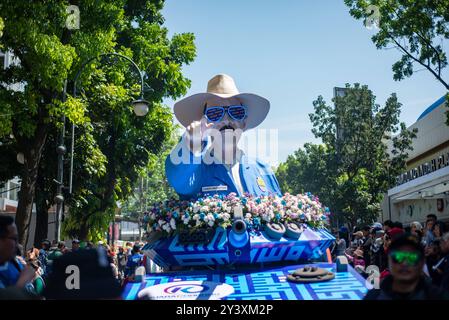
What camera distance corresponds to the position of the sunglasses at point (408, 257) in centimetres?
326

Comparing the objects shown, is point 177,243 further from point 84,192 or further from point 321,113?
point 321,113

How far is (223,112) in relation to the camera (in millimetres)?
8391

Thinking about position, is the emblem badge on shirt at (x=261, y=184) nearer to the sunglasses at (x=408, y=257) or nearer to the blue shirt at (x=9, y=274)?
the blue shirt at (x=9, y=274)

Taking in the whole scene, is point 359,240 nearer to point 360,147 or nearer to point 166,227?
point 166,227

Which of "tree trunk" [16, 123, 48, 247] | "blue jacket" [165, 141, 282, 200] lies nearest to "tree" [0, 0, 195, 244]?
"tree trunk" [16, 123, 48, 247]

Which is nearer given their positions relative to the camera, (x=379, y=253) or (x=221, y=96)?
(x=221, y=96)

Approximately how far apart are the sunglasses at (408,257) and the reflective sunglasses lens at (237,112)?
17.6 feet

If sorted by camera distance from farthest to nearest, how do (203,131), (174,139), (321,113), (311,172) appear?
1. (311,172)
2. (174,139)
3. (321,113)
4. (203,131)

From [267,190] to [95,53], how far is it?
797 cm

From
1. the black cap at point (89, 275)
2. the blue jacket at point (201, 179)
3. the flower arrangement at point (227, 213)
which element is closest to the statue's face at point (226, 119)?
the blue jacket at point (201, 179)

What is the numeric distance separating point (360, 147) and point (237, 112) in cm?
2763

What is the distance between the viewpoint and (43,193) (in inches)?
752

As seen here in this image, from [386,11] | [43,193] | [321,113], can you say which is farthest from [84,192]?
[321,113]

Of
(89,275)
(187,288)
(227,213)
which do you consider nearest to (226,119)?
(227,213)
